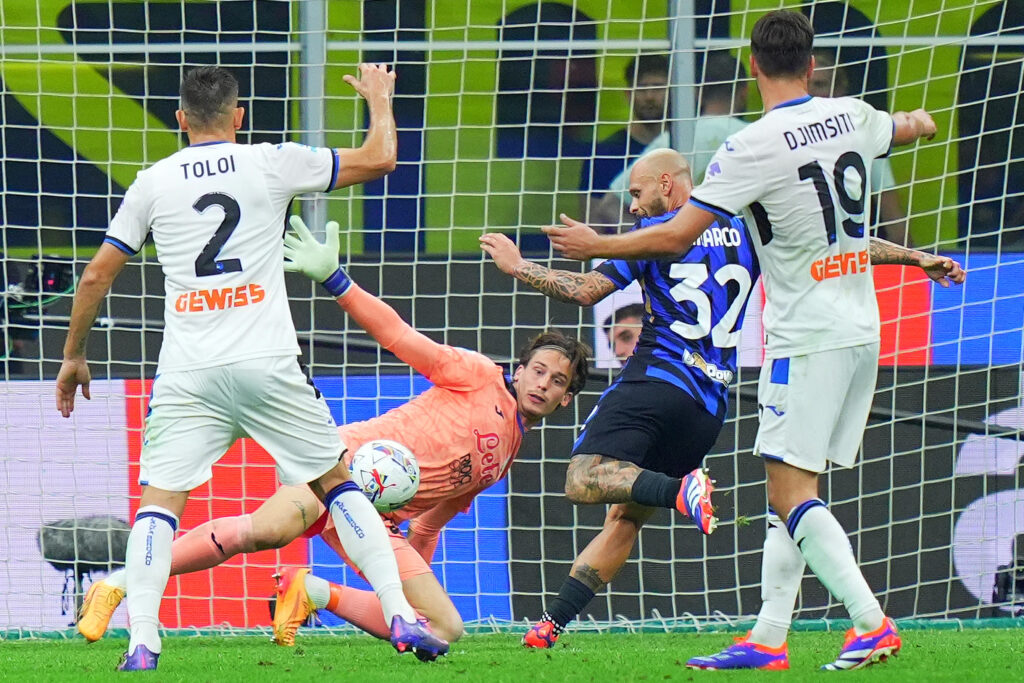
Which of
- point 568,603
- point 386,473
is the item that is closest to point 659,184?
point 386,473

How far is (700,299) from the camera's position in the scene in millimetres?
5250

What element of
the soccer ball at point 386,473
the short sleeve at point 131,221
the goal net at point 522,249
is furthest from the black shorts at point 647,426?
the short sleeve at point 131,221

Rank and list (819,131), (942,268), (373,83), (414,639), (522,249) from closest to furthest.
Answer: (819,131) → (414,639) → (373,83) → (942,268) → (522,249)

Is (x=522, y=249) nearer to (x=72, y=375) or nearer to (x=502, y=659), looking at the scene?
(x=502, y=659)

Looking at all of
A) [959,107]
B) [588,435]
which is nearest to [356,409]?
[588,435]

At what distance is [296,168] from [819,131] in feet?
5.20

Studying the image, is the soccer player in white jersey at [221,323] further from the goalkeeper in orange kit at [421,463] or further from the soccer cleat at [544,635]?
the soccer cleat at [544,635]

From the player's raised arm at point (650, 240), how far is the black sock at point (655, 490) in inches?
38.5

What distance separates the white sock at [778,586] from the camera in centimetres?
419

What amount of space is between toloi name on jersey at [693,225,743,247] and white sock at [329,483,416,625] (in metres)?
1.71

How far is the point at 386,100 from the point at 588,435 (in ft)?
4.92

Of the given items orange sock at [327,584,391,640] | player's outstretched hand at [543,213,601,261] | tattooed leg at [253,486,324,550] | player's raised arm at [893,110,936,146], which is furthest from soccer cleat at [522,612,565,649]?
player's raised arm at [893,110,936,146]

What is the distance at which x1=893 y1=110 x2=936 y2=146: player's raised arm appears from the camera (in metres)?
4.31

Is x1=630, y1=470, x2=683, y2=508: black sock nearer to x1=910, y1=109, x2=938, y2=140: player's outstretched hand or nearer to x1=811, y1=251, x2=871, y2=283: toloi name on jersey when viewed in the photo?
x1=811, y1=251, x2=871, y2=283: toloi name on jersey
